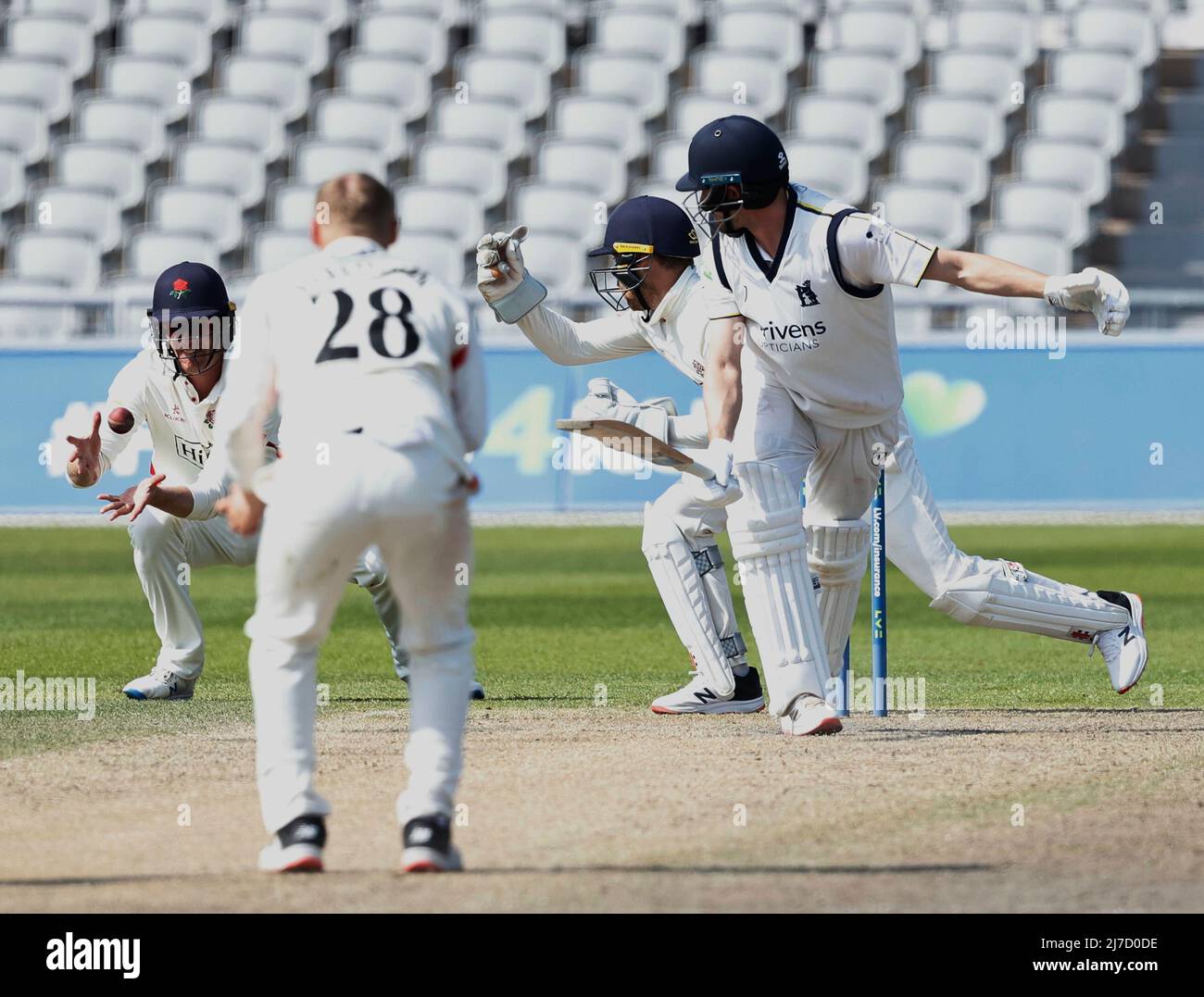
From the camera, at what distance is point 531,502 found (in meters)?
19.9

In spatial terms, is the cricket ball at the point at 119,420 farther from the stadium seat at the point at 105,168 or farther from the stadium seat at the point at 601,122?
the stadium seat at the point at 105,168

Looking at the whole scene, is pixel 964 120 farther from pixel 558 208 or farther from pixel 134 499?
pixel 134 499

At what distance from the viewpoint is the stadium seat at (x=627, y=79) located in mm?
26391

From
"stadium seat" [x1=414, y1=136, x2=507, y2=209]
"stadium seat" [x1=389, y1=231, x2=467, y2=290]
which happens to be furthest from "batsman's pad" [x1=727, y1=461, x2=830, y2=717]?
"stadium seat" [x1=414, y1=136, x2=507, y2=209]

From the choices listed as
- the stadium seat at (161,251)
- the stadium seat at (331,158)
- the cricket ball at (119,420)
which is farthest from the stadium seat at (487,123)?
the cricket ball at (119,420)

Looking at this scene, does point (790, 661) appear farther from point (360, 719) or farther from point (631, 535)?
point (631, 535)

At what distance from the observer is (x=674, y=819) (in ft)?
19.0

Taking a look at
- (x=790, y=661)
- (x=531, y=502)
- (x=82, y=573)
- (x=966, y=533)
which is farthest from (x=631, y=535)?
(x=790, y=661)

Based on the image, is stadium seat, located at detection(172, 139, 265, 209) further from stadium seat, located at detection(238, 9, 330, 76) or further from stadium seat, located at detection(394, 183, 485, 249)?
stadium seat, located at detection(394, 183, 485, 249)

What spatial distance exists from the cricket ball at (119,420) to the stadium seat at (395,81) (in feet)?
60.9

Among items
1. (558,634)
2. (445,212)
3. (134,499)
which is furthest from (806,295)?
(445,212)

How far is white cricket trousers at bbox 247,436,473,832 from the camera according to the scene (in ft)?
15.5

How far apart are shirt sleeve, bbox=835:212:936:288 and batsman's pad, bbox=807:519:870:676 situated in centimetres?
110

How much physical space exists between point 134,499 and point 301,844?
3.16 meters
